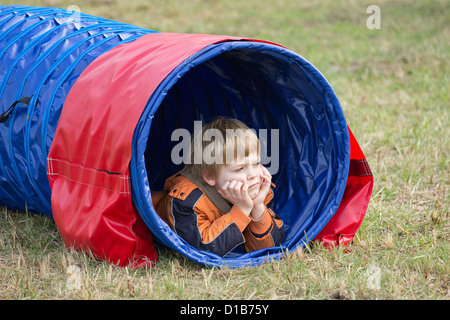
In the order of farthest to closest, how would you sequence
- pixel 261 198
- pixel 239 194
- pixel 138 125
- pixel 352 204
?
pixel 352 204 < pixel 261 198 < pixel 239 194 < pixel 138 125

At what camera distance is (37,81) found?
324 cm

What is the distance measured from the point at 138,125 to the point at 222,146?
679mm

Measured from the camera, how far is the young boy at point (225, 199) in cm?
309

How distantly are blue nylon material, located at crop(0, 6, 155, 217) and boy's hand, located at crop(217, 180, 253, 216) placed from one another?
1.00 meters

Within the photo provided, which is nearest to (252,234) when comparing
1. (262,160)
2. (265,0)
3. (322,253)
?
(322,253)

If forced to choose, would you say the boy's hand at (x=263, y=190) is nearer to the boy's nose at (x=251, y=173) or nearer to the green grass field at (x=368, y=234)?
the boy's nose at (x=251, y=173)

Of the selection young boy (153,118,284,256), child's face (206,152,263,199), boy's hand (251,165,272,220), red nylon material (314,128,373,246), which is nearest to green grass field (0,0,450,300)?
red nylon material (314,128,373,246)

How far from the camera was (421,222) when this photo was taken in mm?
3545

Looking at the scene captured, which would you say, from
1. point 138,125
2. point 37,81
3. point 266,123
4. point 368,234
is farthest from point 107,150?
point 368,234

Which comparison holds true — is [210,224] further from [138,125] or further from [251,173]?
[138,125]

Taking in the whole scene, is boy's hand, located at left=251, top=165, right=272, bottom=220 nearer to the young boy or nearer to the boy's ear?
the young boy

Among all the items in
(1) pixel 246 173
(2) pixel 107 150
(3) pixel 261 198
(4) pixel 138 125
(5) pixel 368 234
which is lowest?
(5) pixel 368 234

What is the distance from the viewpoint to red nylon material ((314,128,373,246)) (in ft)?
10.6

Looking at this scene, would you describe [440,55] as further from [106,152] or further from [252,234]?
[106,152]
